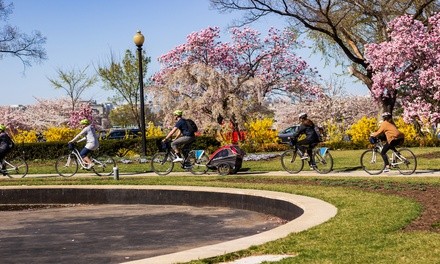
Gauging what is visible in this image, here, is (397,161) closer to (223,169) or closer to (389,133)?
(389,133)

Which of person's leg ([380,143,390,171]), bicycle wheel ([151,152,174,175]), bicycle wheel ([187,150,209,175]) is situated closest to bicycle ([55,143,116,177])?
bicycle wheel ([151,152,174,175])

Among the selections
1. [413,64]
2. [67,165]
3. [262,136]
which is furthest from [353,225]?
[413,64]

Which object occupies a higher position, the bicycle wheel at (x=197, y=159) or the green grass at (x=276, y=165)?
the bicycle wheel at (x=197, y=159)

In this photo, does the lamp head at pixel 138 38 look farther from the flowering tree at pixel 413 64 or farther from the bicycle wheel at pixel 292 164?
the flowering tree at pixel 413 64

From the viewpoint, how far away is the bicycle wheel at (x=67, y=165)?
19.2m

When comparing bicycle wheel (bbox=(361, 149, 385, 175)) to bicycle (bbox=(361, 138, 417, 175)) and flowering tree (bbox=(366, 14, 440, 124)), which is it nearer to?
bicycle (bbox=(361, 138, 417, 175))

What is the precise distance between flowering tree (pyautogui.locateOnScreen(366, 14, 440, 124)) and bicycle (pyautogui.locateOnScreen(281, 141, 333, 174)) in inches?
423

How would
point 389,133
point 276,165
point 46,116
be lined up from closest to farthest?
point 389,133
point 276,165
point 46,116

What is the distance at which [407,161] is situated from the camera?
16.3 metres

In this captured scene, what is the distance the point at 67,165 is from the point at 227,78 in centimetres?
1957

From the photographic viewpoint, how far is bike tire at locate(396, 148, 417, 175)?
16328mm

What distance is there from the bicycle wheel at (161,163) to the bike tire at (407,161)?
619cm

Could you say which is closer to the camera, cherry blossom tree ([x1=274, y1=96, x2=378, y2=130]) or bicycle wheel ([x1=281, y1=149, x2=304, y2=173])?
bicycle wheel ([x1=281, y1=149, x2=304, y2=173])

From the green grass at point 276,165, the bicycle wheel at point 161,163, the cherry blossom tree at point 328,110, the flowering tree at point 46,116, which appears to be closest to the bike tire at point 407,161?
the green grass at point 276,165
